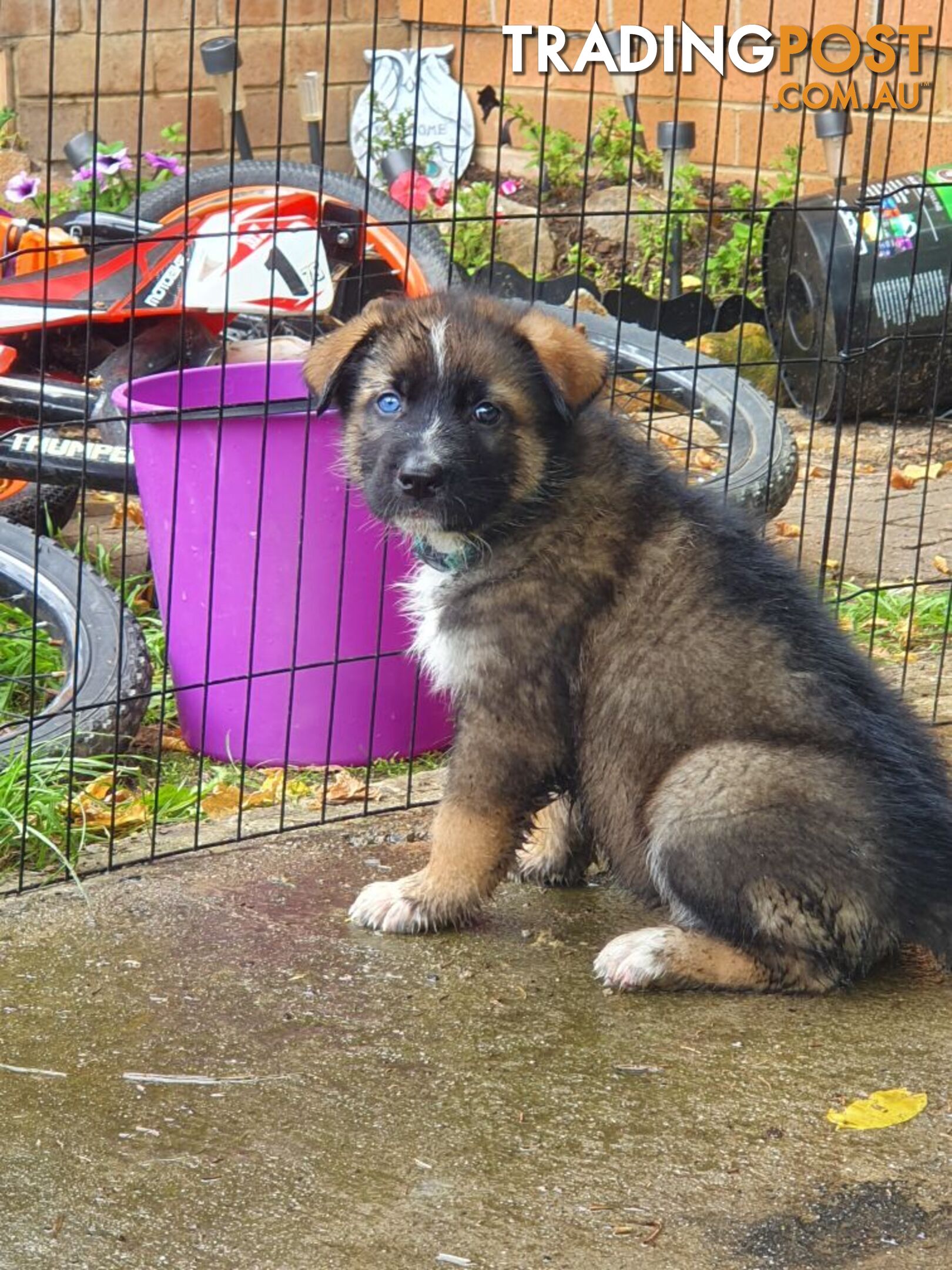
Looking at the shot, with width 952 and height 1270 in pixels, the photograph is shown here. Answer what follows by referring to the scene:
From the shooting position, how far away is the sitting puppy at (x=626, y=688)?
3.55m

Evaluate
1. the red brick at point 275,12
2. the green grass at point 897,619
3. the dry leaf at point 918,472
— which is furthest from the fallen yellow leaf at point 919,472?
the red brick at point 275,12

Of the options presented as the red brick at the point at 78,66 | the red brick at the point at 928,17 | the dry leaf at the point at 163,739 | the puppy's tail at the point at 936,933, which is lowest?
the dry leaf at the point at 163,739

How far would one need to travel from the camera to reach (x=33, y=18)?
1086 cm

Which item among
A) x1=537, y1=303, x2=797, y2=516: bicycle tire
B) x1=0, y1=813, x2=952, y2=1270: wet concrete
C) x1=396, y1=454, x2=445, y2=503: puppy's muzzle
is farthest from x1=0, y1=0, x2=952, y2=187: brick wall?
x1=0, y1=813, x2=952, y2=1270: wet concrete

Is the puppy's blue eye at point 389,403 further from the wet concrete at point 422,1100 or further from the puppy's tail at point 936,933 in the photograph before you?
the puppy's tail at point 936,933

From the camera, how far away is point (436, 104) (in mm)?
12094

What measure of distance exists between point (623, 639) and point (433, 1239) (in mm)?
1486

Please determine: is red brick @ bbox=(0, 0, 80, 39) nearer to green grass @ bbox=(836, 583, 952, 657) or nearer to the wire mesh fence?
the wire mesh fence

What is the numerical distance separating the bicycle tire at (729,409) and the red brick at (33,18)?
18.0ft

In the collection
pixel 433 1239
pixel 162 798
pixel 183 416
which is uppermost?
pixel 183 416

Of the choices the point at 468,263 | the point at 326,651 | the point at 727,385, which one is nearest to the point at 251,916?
the point at 326,651

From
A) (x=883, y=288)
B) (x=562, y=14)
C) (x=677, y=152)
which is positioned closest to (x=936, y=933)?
(x=883, y=288)

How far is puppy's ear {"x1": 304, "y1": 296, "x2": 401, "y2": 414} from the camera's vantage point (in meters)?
3.90

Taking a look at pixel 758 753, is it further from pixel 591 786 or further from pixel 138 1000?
pixel 138 1000
